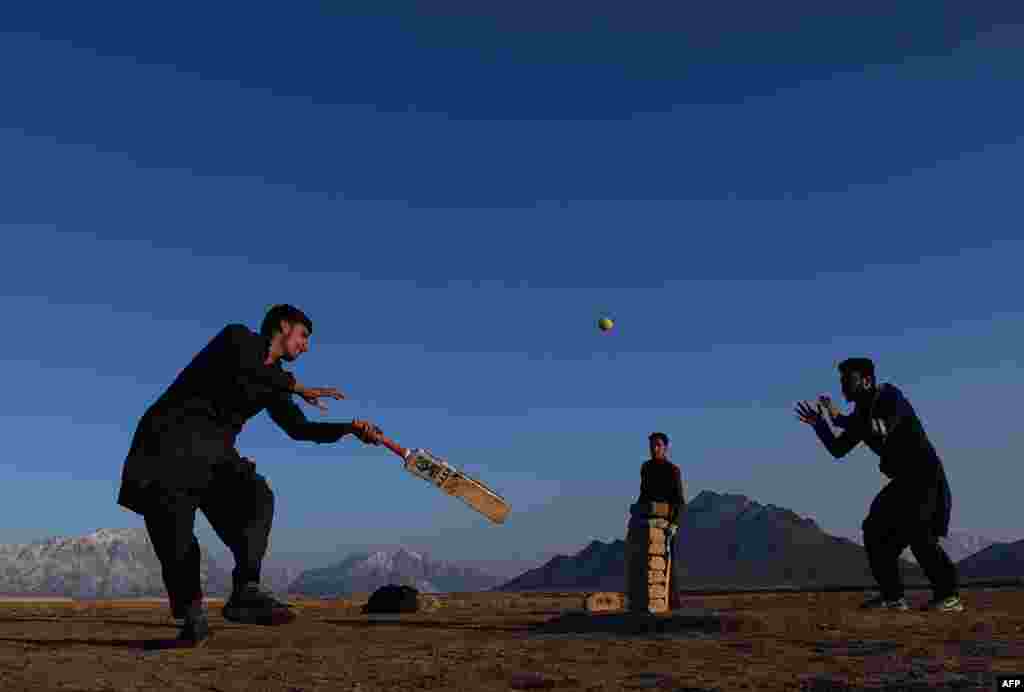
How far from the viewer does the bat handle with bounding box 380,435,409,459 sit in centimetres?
629

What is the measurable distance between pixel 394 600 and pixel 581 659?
10.5 m

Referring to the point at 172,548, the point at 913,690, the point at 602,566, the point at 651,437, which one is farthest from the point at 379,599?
the point at 602,566

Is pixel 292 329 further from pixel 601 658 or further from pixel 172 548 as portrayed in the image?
pixel 601 658

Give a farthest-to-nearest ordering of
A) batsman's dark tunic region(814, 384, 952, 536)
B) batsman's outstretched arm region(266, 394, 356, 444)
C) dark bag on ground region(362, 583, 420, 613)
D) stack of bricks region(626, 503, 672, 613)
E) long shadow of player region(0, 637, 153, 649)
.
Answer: dark bag on ground region(362, 583, 420, 613), stack of bricks region(626, 503, 672, 613), batsman's dark tunic region(814, 384, 952, 536), long shadow of player region(0, 637, 153, 649), batsman's outstretched arm region(266, 394, 356, 444)

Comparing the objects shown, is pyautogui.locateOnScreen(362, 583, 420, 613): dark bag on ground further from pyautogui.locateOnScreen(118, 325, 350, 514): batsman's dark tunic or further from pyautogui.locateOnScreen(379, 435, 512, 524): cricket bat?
pyautogui.locateOnScreen(118, 325, 350, 514): batsman's dark tunic

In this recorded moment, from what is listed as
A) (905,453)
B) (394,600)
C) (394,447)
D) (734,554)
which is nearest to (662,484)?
(905,453)

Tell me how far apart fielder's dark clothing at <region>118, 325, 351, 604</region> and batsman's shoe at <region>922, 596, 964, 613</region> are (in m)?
5.88

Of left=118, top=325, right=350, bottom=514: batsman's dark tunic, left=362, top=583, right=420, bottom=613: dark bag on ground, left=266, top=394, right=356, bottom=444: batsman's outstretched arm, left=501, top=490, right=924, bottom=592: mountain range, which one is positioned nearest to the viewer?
left=118, top=325, right=350, bottom=514: batsman's dark tunic

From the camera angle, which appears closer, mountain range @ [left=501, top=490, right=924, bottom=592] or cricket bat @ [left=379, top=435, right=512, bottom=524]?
cricket bat @ [left=379, top=435, right=512, bottom=524]

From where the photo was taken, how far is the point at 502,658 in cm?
543

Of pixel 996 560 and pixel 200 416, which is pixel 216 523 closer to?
pixel 200 416

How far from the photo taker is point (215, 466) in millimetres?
6062

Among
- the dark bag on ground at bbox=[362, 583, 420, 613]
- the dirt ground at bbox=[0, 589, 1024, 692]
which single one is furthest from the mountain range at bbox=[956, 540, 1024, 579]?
the dirt ground at bbox=[0, 589, 1024, 692]

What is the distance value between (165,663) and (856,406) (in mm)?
6662
